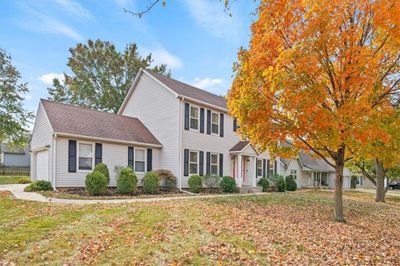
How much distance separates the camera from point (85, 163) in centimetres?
1742

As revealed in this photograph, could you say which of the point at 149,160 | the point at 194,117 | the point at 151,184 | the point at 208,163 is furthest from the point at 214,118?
the point at 151,184

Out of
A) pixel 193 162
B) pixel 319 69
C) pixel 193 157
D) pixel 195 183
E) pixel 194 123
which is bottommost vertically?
pixel 195 183

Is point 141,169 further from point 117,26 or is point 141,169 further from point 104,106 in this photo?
point 104,106

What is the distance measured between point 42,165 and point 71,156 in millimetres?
2958

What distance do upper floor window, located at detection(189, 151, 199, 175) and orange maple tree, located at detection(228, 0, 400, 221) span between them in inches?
425

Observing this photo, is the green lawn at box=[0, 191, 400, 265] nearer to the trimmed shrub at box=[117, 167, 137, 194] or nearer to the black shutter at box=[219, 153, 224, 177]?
the trimmed shrub at box=[117, 167, 137, 194]

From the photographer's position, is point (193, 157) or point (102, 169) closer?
point (102, 169)

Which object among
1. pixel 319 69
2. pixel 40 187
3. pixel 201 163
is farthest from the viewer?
pixel 201 163

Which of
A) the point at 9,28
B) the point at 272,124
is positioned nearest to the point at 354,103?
the point at 272,124

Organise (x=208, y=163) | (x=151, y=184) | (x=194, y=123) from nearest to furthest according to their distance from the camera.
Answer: (x=151, y=184)
(x=194, y=123)
(x=208, y=163)

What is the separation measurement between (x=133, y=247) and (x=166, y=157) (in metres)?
14.4

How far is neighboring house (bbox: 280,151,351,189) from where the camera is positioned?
34.5 m

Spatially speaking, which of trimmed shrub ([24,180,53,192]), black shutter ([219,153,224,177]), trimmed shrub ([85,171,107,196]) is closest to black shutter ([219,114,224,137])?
black shutter ([219,153,224,177])

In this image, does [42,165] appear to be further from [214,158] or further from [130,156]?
[214,158]
